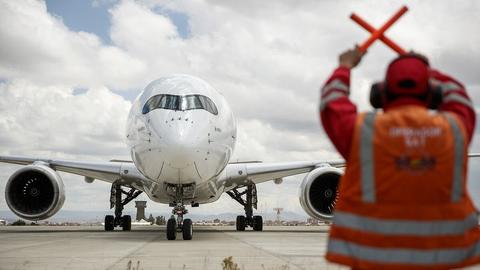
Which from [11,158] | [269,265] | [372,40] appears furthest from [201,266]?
[11,158]

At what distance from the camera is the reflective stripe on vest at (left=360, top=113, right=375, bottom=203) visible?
7.34 ft

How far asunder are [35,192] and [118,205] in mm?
4157

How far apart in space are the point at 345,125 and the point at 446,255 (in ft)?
2.03

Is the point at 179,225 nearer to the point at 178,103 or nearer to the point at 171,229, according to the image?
the point at 171,229

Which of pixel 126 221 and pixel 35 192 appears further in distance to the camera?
pixel 126 221

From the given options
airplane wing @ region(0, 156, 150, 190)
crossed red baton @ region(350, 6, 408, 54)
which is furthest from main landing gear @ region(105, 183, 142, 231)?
crossed red baton @ region(350, 6, 408, 54)

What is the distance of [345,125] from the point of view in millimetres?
2338

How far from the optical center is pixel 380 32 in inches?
102

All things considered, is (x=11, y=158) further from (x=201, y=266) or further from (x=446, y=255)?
(x=446, y=255)

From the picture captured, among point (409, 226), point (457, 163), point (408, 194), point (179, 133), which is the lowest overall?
point (409, 226)

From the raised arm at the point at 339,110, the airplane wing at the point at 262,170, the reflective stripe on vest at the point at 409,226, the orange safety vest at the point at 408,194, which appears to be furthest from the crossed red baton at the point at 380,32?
the airplane wing at the point at 262,170

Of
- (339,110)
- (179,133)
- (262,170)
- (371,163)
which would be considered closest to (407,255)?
(371,163)

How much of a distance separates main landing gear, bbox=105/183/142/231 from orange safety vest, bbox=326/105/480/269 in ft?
56.4

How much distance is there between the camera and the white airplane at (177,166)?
11.2m
